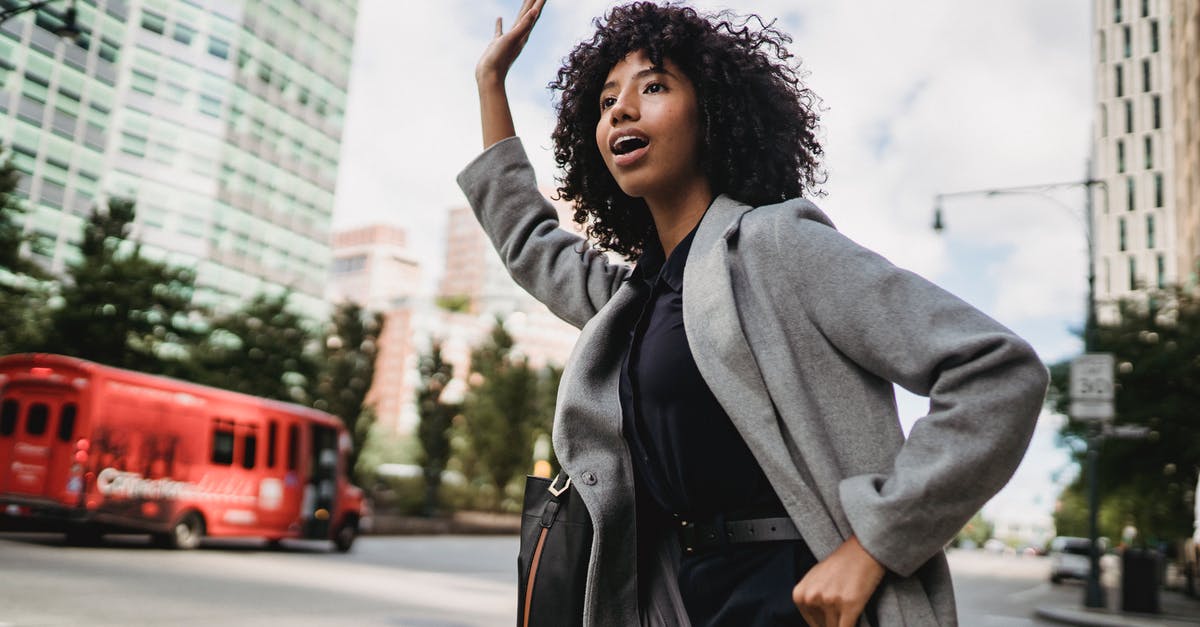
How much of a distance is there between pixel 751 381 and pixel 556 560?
0.45 metres

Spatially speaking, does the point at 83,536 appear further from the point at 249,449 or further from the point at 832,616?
the point at 832,616

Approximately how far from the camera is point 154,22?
197 feet

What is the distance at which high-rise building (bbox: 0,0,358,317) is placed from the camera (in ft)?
180

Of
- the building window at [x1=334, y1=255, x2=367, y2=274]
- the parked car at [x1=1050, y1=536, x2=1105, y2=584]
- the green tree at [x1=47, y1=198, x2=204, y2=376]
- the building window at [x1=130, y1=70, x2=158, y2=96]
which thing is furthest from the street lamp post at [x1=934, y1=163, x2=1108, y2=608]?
the building window at [x1=334, y1=255, x2=367, y2=274]

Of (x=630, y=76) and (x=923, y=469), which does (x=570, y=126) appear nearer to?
(x=630, y=76)

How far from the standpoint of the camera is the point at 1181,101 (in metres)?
55.6

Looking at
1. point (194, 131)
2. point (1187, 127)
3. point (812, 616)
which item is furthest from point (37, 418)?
point (1187, 127)

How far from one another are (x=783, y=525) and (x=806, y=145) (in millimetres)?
814

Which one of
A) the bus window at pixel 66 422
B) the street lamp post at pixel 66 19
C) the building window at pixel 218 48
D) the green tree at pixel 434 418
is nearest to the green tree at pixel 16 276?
the bus window at pixel 66 422

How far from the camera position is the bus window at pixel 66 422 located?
15078 millimetres

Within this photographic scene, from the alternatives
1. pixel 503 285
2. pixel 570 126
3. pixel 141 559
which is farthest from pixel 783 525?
pixel 503 285

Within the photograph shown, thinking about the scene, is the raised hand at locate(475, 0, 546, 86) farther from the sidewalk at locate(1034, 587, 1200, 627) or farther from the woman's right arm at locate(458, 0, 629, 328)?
the sidewalk at locate(1034, 587, 1200, 627)

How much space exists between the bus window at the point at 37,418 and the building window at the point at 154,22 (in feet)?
170

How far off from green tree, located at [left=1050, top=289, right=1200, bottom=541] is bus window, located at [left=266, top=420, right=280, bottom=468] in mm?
15690
